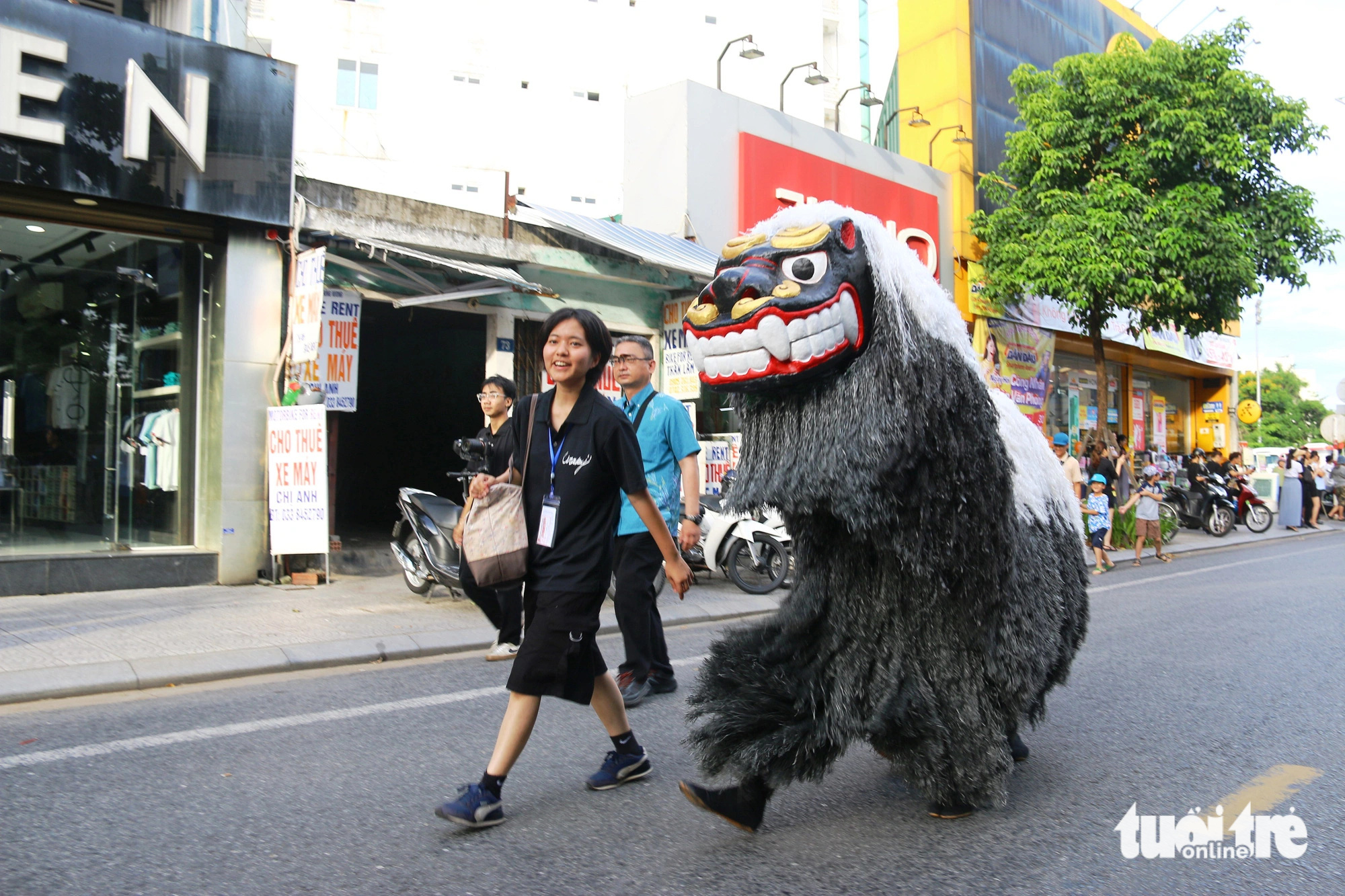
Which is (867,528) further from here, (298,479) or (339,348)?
(339,348)

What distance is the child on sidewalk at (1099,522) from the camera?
11516 millimetres

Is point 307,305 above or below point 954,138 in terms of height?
below

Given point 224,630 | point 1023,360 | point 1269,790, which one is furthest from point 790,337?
point 1023,360

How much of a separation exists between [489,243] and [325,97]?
18.5 m

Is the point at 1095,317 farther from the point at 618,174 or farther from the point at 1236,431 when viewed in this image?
the point at 618,174

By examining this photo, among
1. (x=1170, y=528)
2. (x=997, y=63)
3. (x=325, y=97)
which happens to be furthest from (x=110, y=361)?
(x=325, y=97)

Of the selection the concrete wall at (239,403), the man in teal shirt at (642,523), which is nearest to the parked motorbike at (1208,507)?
the man in teal shirt at (642,523)

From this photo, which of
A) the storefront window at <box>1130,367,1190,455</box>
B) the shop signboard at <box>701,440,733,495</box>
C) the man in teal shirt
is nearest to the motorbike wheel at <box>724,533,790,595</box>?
the shop signboard at <box>701,440,733,495</box>

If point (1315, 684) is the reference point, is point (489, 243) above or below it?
above

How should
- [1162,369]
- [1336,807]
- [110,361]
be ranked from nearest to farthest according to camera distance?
[1336,807] → [110,361] → [1162,369]

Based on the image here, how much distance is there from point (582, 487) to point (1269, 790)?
2.75 m

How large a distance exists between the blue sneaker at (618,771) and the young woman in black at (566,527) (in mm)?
328

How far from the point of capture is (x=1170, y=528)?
14.0 meters

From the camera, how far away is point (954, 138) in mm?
17281
